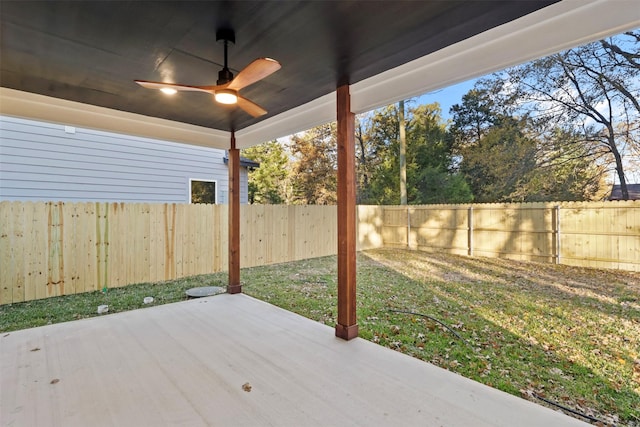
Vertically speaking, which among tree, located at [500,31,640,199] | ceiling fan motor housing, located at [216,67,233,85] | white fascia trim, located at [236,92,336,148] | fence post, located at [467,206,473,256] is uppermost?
tree, located at [500,31,640,199]

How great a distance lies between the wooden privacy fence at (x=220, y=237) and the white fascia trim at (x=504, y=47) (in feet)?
12.9

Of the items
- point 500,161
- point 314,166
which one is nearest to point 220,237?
point 314,166

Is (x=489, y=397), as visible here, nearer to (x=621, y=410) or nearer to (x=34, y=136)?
(x=621, y=410)

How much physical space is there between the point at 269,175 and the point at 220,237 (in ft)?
20.8

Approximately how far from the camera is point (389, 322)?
3467 millimetres

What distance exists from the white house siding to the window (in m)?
0.10

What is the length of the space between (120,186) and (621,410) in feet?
23.5

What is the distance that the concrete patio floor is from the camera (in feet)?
5.61

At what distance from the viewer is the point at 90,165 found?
539 cm

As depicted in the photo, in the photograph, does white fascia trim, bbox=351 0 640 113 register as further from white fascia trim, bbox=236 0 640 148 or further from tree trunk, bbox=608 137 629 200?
tree trunk, bbox=608 137 629 200

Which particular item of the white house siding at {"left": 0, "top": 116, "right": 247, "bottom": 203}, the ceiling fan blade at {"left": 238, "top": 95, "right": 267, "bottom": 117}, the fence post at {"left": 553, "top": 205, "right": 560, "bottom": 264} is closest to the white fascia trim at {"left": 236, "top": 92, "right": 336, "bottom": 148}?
the ceiling fan blade at {"left": 238, "top": 95, "right": 267, "bottom": 117}

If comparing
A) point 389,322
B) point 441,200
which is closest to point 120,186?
point 389,322

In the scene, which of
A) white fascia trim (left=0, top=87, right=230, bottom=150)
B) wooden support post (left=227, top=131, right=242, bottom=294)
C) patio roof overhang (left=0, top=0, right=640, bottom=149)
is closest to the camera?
patio roof overhang (left=0, top=0, right=640, bottom=149)

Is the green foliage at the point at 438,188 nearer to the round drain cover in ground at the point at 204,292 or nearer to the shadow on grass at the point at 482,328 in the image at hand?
the shadow on grass at the point at 482,328
